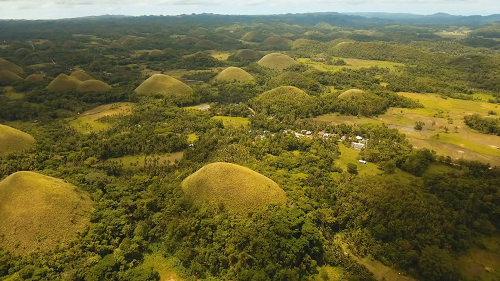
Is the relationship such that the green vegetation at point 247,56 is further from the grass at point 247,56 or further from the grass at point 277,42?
the grass at point 277,42

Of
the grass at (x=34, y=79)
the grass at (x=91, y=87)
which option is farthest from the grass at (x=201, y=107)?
the grass at (x=34, y=79)

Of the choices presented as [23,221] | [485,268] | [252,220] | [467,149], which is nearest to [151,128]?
[23,221]

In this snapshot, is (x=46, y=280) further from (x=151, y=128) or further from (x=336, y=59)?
(x=336, y=59)

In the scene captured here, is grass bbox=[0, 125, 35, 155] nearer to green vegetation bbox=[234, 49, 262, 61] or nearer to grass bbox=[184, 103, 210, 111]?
grass bbox=[184, 103, 210, 111]

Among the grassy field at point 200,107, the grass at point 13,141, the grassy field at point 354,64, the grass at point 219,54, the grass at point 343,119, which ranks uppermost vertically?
the grass at point 219,54

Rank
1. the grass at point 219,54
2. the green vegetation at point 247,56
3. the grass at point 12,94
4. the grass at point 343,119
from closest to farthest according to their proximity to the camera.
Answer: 1. the grass at point 343,119
2. the grass at point 12,94
3. the green vegetation at point 247,56
4. the grass at point 219,54
